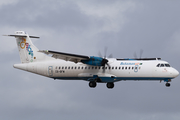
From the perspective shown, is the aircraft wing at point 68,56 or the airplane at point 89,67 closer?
the airplane at point 89,67


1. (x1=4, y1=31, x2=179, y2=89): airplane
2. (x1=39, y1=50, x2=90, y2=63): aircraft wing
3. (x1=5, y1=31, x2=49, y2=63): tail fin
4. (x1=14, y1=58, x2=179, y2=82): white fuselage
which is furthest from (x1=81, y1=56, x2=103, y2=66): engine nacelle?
(x1=5, y1=31, x2=49, y2=63): tail fin

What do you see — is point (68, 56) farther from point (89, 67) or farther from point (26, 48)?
point (26, 48)

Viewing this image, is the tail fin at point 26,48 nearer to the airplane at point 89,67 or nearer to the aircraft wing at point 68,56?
the airplane at point 89,67

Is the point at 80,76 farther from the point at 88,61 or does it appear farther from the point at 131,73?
the point at 131,73

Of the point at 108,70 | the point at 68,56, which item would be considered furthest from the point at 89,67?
the point at 68,56

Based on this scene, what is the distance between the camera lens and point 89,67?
3656cm

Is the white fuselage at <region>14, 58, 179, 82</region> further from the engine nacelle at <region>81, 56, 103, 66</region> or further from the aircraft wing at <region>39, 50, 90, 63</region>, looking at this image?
the aircraft wing at <region>39, 50, 90, 63</region>

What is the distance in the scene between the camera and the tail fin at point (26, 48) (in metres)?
39.2

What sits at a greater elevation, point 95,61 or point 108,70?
point 95,61

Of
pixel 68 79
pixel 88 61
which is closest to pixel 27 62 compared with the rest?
pixel 68 79

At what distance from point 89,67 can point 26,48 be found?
27.7 feet

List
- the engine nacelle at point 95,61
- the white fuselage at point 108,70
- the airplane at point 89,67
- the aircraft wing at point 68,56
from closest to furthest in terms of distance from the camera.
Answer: the white fuselage at point 108,70, the airplane at point 89,67, the aircraft wing at point 68,56, the engine nacelle at point 95,61

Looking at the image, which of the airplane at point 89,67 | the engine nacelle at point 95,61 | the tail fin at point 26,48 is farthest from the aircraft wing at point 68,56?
the tail fin at point 26,48

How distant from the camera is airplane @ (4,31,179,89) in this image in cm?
3338
